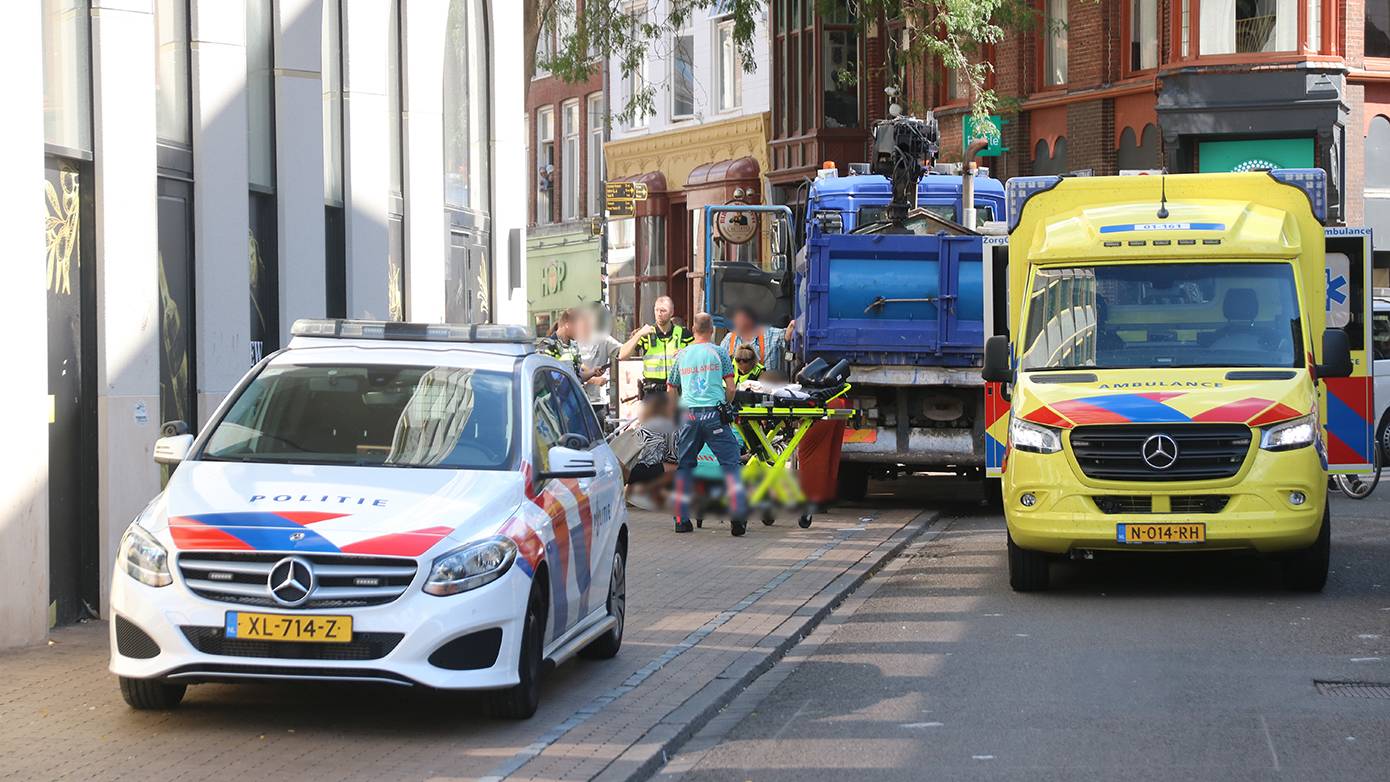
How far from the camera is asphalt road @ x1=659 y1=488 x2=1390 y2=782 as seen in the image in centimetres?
811

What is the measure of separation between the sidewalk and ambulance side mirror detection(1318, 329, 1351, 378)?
382 cm

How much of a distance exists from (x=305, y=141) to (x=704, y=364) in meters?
8.94

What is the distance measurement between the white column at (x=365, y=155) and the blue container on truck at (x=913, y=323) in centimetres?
398

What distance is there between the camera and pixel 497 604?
833 cm

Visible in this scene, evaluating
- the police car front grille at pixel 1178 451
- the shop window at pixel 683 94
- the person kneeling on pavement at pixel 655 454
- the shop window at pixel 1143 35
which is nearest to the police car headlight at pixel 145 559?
the person kneeling on pavement at pixel 655 454

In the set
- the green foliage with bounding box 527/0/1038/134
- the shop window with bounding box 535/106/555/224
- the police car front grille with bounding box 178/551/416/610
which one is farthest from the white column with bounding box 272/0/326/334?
the shop window with bounding box 535/106/555/224

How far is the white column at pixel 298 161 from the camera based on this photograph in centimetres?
1494

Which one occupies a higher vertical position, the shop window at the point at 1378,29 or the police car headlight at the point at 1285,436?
the shop window at the point at 1378,29

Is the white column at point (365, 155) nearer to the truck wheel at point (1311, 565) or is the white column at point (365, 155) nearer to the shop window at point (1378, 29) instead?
the truck wheel at point (1311, 565)

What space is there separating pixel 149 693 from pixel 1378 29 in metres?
30.9

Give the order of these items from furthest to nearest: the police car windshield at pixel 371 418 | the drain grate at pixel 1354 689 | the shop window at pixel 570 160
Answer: the shop window at pixel 570 160 < the drain grate at pixel 1354 689 < the police car windshield at pixel 371 418

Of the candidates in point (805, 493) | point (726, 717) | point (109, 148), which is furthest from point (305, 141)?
point (805, 493)

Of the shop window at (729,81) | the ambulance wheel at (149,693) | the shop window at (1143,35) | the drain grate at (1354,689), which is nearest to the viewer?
the ambulance wheel at (149,693)

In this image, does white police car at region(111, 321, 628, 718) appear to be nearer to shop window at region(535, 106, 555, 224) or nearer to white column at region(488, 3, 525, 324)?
white column at region(488, 3, 525, 324)
